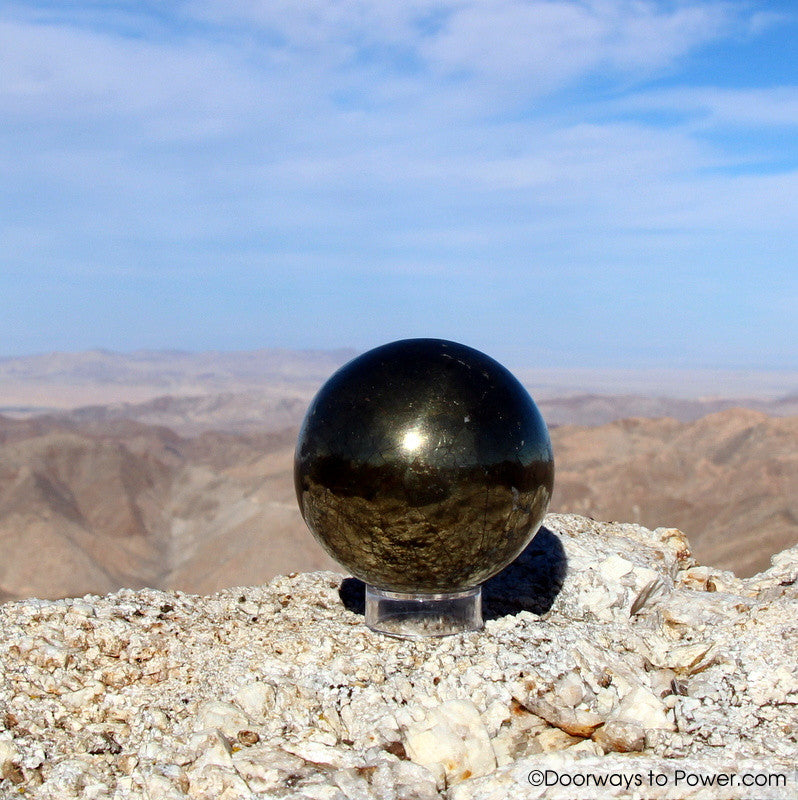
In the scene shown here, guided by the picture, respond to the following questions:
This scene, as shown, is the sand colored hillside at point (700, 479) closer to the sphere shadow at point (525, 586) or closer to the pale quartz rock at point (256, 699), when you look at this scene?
the sphere shadow at point (525, 586)

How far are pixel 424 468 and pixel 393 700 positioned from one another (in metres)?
1.65

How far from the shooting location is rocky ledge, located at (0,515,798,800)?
5.84 metres

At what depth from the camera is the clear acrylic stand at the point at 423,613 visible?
25.3 ft

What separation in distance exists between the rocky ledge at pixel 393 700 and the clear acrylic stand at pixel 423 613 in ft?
0.66

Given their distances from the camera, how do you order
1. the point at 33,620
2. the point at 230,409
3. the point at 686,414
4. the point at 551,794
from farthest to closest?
1. the point at 230,409
2. the point at 686,414
3. the point at 33,620
4. the point at 551,794

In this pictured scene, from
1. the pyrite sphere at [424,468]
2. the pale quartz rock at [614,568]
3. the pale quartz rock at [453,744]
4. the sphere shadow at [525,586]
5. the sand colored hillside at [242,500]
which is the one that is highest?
the pyrite sphere at [424,468]

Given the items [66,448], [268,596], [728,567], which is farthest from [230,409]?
[268,596]

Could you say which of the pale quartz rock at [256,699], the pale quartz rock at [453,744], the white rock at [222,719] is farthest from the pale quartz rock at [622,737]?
the white rock at [222,719]

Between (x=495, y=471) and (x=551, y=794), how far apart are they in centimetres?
240

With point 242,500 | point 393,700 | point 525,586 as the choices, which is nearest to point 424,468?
point 393,700

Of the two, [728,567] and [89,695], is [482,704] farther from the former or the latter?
[728,567]

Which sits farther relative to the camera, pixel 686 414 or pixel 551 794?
pixel 686 414

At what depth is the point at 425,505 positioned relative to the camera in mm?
7105

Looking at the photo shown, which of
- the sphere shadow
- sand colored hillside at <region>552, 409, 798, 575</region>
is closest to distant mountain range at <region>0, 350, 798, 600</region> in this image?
sand colored hillside at <region>552, 409, 798, 575</region>
